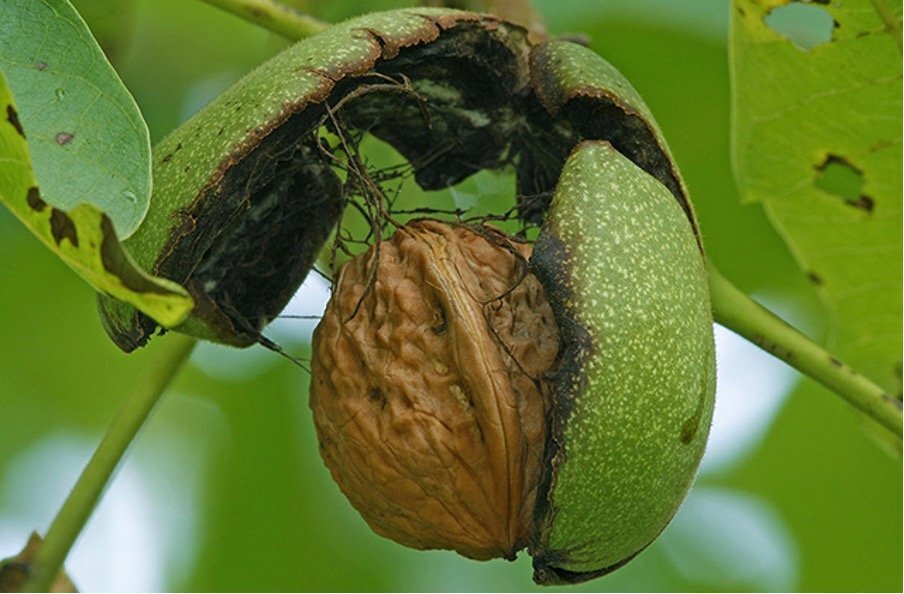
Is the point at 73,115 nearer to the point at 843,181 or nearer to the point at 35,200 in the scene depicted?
the point at 35,200

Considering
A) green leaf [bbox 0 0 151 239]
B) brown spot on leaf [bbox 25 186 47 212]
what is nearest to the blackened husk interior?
green leaf [bbox 0 0 151 239]

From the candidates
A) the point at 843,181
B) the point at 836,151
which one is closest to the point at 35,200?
the point at 836,151

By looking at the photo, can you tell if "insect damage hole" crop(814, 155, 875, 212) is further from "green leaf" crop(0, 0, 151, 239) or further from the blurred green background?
"green leaf" crop(0, 0, 151, 239)

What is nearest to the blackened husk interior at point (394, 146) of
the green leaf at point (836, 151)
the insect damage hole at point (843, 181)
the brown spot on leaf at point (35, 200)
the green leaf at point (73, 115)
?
the green leaf at point (73, 115)

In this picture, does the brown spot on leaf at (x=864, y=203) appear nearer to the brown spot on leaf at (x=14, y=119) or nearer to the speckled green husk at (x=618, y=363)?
the speckled green husk at (x=618, y=363)

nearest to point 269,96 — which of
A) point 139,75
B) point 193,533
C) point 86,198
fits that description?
point 86,198

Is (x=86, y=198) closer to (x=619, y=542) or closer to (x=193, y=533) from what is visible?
(x=619, y=542)
